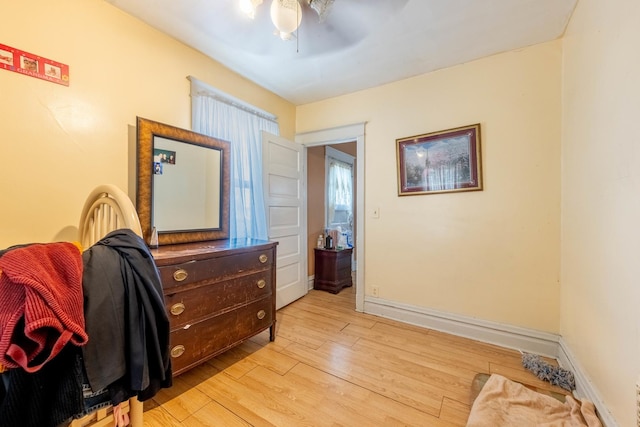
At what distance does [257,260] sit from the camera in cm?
203

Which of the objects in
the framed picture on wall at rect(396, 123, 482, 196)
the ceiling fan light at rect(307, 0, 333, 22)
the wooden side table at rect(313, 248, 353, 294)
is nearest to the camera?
the ceiling fan light at rect(307, 0, 333, 22)

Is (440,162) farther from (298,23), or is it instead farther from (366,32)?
(298,23)

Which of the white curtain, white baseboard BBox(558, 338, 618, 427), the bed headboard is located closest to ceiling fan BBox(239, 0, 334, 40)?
the bed headboard

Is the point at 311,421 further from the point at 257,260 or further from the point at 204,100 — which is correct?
the point at 204,100

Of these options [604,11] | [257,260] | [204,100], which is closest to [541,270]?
[604,11]

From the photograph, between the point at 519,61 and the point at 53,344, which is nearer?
the point at 53,344

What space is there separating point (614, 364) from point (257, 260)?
2091 millimetres

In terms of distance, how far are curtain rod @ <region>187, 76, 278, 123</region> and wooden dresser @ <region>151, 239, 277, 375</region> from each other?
4.32 ft

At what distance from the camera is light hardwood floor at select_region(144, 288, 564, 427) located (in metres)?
1.42

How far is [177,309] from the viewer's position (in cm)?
154

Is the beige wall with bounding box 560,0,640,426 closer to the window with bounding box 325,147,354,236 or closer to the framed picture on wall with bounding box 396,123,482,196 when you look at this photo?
the framed picture on wall with bounding box 396,123,482,196

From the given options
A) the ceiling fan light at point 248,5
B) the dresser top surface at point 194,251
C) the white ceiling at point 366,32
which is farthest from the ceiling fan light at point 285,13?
the dresser top surface at point 194,251

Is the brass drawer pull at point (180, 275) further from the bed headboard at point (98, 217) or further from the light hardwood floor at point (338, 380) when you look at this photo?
the light hardwood floor at point (338, 380)

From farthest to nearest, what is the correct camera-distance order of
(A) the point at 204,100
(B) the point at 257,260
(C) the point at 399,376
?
(A) the point at 204,100 → (B) the point at 257,260 → (C) the point at 399,376
